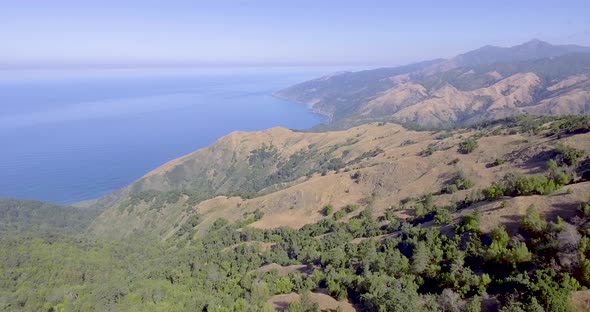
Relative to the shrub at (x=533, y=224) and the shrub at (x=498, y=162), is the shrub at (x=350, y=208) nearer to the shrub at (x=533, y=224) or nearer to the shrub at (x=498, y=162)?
the shrub at (x=498, y=162)

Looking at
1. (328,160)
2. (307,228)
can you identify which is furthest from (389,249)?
(328,160)

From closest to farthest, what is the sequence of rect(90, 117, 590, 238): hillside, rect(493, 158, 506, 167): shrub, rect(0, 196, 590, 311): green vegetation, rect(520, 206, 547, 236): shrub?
rect(0, 196, 590, 311): green vegetation
rect(520, 206, 547, 236): shrub
rect(493, 158, 506, 167): shrub
rect(90, 117, 590, 238): hillside

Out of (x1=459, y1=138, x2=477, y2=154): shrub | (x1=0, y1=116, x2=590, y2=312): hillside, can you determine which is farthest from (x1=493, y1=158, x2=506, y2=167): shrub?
(x1=459, y1=138, x2=477, y2=154): shrub

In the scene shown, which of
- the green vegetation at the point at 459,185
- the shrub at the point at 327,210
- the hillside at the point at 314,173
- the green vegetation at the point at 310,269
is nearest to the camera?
the green vegetation at the point at 310,269

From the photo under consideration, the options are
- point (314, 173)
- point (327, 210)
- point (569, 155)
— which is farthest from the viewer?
point (314, 173)

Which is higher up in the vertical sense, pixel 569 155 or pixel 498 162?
pixel 569 155

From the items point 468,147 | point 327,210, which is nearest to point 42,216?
point 327,210

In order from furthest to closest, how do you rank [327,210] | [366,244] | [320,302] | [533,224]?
[327,210], [366,244], [320,302], [533,224]

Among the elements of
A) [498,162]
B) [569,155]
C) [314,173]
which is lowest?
[314,173]

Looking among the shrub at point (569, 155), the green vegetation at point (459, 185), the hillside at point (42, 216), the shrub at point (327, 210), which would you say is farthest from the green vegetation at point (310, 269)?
the hillside at point (42, 216)

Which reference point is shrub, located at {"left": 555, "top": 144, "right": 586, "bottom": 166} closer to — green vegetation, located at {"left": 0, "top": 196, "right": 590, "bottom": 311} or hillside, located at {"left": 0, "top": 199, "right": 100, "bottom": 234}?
green vegetation, located at {"left": 0, "top": 196, "right": 590, "bottom": 311}

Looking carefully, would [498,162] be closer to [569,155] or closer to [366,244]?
[569,155]
